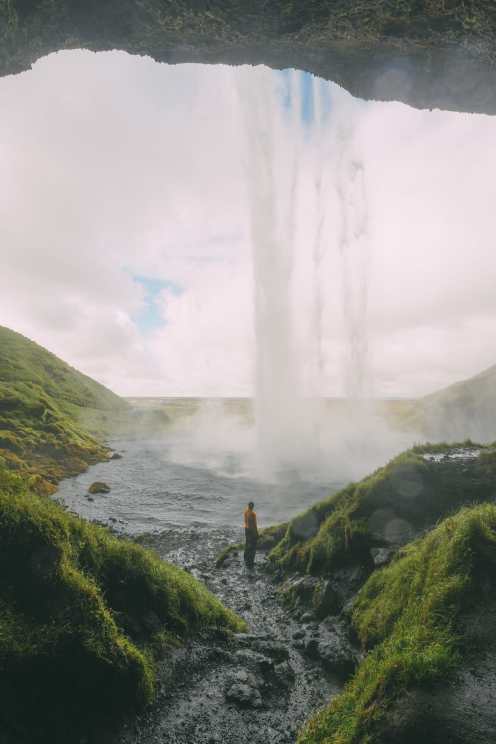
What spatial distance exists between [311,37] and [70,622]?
19.5m

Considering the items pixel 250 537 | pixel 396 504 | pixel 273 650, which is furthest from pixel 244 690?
pixel 250 537

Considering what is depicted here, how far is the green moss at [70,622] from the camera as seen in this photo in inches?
219

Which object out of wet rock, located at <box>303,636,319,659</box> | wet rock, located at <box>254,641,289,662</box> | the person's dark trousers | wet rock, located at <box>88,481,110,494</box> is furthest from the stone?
wet rock, located at <box>88,481,110,494</box>

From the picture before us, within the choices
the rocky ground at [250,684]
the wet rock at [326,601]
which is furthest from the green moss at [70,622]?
the wet rock at [326,601]

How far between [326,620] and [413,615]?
15.5 ft

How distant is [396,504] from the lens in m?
13.4

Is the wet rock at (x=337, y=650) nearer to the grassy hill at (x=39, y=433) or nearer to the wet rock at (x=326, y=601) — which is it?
the wet rock at (x=326, y=601)

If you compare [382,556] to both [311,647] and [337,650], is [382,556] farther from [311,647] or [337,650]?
[311,647]

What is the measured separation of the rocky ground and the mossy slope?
252 centimetres

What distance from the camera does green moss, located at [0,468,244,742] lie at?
5.57m

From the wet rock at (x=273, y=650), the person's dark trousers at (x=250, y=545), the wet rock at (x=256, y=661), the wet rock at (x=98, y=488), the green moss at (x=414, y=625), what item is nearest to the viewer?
the green moss at (x=414, y=625)

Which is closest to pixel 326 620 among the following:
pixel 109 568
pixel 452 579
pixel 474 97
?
pixel 452 579

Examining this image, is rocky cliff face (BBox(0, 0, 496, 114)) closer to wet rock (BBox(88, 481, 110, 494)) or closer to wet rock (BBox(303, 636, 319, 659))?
wet rock (BBox(303, 636, 319, 659))

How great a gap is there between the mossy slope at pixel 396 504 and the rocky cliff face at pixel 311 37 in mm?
14671
